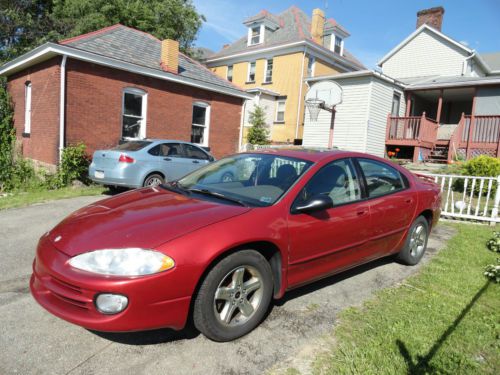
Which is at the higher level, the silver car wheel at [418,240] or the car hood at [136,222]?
the car hood at [136,222]

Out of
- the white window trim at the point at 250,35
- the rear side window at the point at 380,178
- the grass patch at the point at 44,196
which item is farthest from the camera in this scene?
the white window trim at the point at 250,35

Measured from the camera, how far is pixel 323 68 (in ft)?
82.7

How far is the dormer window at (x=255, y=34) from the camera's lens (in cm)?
2662

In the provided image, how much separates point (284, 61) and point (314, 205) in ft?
75.4

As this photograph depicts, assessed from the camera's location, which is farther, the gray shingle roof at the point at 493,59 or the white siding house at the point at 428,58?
the gray shingle roof at the point at 493,59

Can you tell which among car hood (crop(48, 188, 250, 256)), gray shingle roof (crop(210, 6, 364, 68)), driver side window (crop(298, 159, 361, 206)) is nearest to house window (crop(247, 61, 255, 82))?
gray shingle roof (crop(210, 6, 364, 68))

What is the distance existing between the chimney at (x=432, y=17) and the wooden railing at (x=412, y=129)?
31.7 ft

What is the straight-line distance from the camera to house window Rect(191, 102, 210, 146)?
14638mm

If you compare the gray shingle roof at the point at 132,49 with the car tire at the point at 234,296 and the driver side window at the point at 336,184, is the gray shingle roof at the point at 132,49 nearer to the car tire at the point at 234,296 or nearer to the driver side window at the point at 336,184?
the driver side window at the point at 336,184

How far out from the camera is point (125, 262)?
2.46 meters

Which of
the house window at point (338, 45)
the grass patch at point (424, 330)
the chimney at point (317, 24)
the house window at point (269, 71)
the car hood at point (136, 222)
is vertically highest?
the chimney at point (317, 24)

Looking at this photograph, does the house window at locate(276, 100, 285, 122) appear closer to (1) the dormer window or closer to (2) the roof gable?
(1) the dormer window

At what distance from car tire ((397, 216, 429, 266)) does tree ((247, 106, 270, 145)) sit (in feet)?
56.9

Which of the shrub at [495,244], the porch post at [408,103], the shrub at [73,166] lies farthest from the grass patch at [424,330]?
the porch post at [408,103]
